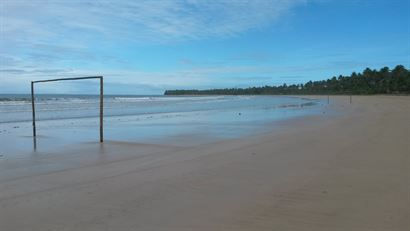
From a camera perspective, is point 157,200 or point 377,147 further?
point 377,147

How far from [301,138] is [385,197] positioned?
22.3 ft

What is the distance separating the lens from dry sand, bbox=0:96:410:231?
14.6 feet

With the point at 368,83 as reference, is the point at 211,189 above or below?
below

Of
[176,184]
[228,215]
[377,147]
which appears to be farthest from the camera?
[377,147]

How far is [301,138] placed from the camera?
12086 millimetres

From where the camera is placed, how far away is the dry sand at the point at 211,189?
14.6 ft

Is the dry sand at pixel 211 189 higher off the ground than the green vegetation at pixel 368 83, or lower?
lower

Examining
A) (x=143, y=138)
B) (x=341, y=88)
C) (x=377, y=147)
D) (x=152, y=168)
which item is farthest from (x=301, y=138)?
(x=341, y=88)

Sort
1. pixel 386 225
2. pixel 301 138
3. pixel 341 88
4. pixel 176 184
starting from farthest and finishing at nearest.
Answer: pixel 341 88
pixel 301 138
pixel 176 184
pixel 386 225

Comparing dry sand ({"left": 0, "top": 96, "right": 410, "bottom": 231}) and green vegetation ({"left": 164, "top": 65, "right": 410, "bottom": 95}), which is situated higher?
green vegetation ({"left": 164, "top": 65, "right": 410, "bottom": 95})

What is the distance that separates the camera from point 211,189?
19.3 ft

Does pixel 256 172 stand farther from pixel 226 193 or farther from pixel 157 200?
pixel 157 200

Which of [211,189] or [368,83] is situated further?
[368,83]

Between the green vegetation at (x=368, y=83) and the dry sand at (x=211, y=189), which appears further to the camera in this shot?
the green vegetation at (x=368, y=83)
